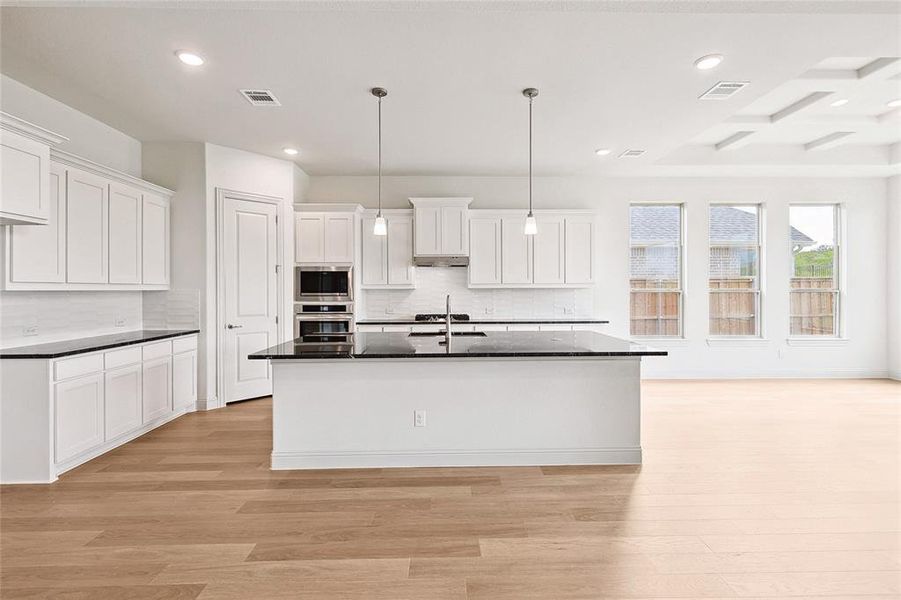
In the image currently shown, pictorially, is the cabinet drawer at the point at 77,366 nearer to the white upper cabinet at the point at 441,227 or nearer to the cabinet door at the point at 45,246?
the cabinet door at the point at 45,246

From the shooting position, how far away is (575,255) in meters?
6.62

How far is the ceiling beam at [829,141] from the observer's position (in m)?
5.73

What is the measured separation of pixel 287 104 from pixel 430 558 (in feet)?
12.3

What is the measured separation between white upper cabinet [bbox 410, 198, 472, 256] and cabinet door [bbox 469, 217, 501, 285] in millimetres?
149

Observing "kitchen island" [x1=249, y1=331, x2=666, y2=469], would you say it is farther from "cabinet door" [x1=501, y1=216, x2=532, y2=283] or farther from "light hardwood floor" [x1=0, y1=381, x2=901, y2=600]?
"cabinet door" [x1=501, y1=216, x2=532, y2=283]

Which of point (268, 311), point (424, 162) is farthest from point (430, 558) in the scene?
point (424, 162)

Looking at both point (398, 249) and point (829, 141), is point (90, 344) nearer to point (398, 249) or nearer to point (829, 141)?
point (398, 249)

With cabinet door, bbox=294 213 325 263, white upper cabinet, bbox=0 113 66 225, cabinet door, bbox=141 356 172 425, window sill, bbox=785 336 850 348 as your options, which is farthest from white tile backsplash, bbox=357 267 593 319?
white upper cabinet, bbox=0 113 66 225

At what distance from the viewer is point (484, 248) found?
6.59 meters

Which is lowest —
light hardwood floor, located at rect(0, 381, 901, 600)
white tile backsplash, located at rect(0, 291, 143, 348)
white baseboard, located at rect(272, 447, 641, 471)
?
light hardwood floor, located at rect(0, 381, 901, 600)

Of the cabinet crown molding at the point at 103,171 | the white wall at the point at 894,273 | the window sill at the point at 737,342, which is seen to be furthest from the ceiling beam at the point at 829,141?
the cabinet crown molding at the point at 103,171

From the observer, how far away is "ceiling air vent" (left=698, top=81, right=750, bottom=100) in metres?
3.78

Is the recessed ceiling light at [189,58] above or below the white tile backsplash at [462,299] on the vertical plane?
above

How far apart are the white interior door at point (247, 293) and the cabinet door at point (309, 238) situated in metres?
0.36
